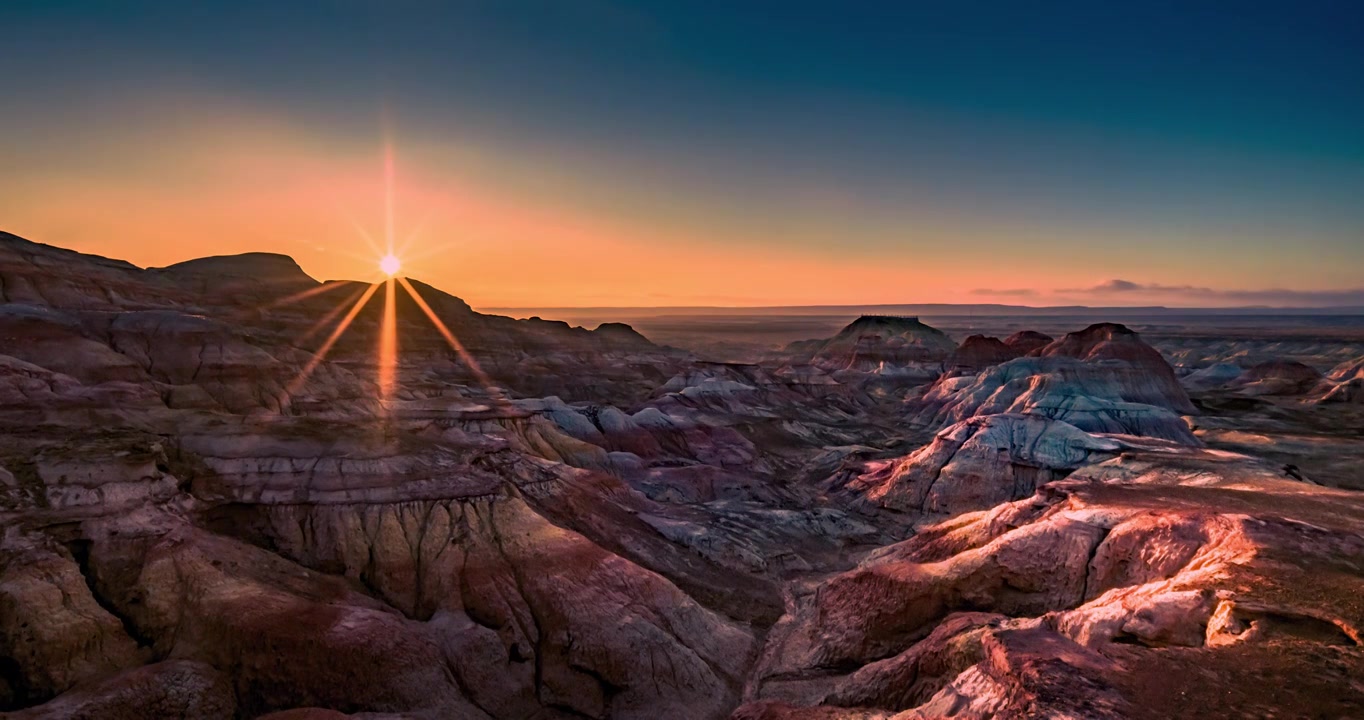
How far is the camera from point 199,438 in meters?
28.5

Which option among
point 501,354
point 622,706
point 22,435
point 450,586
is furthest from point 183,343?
point 501,354

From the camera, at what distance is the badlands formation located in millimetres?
16938

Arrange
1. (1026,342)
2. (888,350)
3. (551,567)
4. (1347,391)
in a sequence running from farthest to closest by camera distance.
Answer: (888,350) → (1026,342) → (1347,391) → (551,567)

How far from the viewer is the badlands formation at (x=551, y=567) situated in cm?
1694

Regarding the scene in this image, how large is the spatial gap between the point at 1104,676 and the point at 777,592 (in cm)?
2363

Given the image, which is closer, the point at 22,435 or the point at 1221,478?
the point at 22,435

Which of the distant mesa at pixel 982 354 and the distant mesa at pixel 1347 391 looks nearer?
the distant mesa at pixel 1347 391

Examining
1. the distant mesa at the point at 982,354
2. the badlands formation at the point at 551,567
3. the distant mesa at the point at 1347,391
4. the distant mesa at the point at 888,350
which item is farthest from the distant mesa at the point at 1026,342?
the badlands formation at the point at 551,567

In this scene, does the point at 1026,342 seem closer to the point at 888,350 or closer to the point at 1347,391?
the point at 888,350

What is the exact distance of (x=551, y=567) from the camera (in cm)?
2841

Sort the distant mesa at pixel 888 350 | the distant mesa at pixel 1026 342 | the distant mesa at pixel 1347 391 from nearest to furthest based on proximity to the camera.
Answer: the distant mesa at pixel 1347 391, the distant mesa at pixel 1026 342, the distant mesa at pixel 888 350

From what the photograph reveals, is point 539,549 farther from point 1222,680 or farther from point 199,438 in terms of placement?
point 1222,680

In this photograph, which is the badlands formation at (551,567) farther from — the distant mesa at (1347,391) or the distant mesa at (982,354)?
the distant mesa at (982,354)

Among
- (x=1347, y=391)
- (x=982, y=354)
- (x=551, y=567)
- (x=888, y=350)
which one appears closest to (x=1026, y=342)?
(x=982, y=354)
